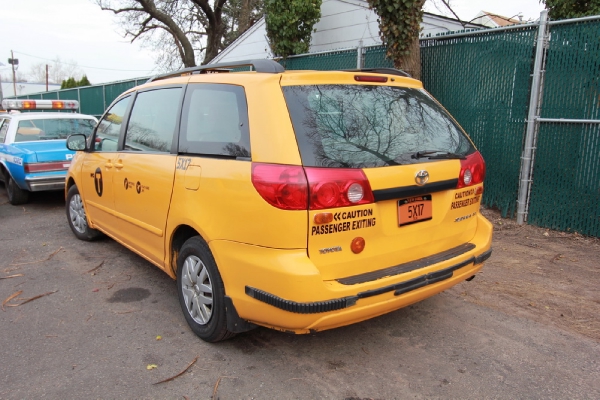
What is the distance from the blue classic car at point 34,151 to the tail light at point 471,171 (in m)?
6.48

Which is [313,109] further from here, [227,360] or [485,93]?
[485,93]

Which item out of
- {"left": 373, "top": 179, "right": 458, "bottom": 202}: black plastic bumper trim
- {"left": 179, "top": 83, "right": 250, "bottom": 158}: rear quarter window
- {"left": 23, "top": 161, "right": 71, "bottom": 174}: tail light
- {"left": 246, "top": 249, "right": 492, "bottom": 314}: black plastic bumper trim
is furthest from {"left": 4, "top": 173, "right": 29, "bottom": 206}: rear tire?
{"left": 373, "top": 179, "right": 458, "bottom": 202}: black plastic bumper trim

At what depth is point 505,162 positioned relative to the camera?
6.19m

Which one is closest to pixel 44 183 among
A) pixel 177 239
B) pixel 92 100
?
pixel 177 239

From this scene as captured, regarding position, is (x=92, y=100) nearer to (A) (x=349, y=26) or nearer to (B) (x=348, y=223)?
(A) (x=349, y=26)

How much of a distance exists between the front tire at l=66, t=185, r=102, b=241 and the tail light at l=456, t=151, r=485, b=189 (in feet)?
14.2

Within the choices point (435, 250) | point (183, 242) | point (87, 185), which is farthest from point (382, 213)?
point (87, 185)

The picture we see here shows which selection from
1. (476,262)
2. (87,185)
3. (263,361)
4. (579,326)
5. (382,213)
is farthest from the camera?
(87,185)

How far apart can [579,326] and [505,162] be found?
3.06 metres

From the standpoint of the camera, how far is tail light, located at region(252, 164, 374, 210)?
2545mm

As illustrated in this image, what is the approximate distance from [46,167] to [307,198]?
6329 millimetres

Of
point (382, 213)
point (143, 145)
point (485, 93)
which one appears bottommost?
point (382, 213)

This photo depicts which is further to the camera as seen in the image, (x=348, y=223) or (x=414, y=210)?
(x=414, y=210)

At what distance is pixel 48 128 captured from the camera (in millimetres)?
8281
